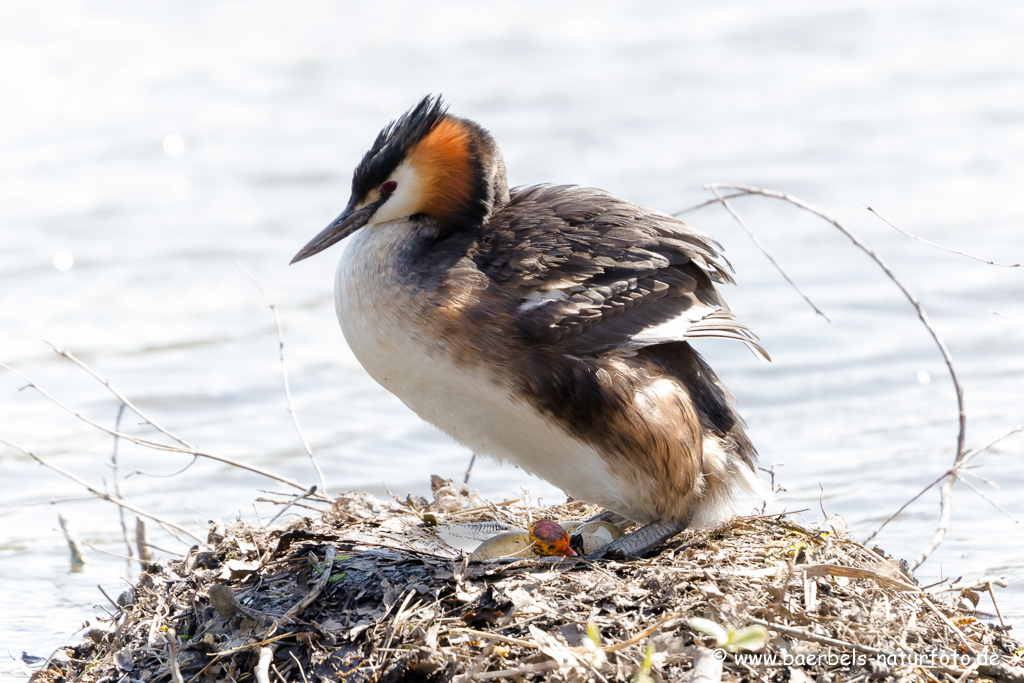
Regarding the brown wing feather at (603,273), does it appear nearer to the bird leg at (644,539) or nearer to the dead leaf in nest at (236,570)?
the bird leg at (644,539)

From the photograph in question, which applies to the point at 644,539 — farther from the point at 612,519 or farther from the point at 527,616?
the point at 527,616

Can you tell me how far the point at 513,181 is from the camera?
1127 centimetres

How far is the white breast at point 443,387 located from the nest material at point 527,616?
0.39 metres

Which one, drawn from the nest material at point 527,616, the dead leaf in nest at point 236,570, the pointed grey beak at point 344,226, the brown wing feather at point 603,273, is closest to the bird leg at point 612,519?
the nest material at point 527,616

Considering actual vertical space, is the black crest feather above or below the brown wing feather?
above

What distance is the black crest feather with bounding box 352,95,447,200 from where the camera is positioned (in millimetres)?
4680

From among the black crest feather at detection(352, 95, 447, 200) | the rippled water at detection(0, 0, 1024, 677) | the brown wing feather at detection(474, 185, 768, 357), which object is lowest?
the rippled water at detection(0, 0, 1024, 677)

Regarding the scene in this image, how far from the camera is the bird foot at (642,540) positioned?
4402 millimetres

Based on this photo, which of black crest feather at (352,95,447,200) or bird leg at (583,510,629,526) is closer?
black crest feather at (352,95,447,200)

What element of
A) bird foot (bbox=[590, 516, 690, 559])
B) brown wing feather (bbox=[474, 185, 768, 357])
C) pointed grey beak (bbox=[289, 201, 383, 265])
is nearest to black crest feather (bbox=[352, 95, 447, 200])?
pointed grey beak (bbox=[289, 201, 383, 265])

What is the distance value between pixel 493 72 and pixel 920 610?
11905 mm

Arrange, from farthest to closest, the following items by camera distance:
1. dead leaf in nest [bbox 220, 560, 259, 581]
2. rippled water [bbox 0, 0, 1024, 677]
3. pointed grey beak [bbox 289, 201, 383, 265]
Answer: rippled water [bbox 0, 0, 1024, 677] → pointed grey beak [bbox 289, 201, 383, 265] → dead leaf in nest [bbox 220, 560, 259, 581]

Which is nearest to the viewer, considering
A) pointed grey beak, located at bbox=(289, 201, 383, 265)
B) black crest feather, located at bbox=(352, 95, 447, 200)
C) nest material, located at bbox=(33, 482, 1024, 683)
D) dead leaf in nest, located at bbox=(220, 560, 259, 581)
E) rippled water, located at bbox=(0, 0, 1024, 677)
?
nest material, located at bbox=(33, 482, 1024, 683)

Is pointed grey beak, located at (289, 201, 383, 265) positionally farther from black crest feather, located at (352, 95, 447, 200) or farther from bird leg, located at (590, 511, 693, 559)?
bird leg, located at (590, 511, 693, 559)
